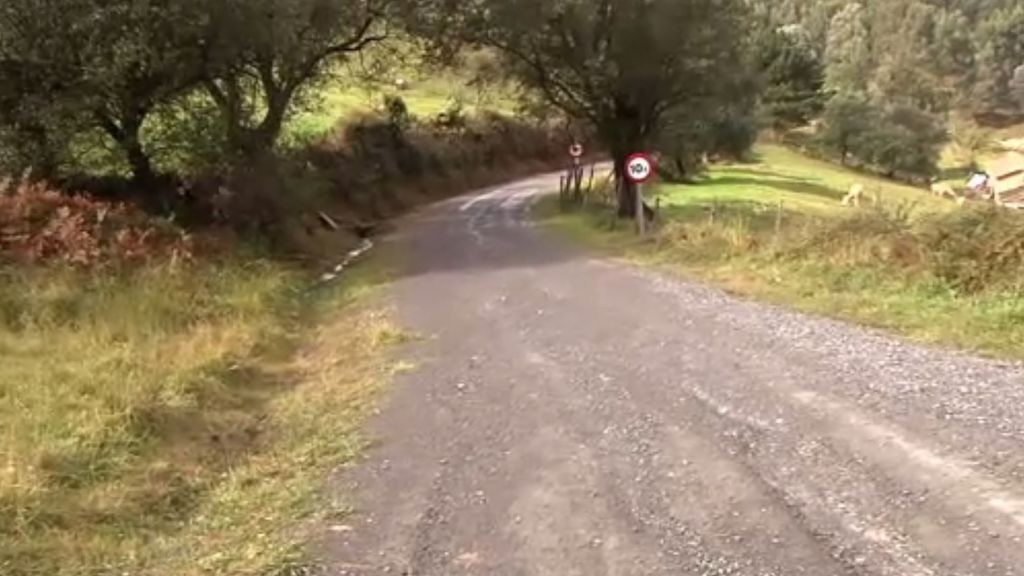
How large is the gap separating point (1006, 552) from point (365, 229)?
94.6ft

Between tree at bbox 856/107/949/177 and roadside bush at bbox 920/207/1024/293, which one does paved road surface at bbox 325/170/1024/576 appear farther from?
tree at bbox 856/107/949/177

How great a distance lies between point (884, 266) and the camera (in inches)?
591

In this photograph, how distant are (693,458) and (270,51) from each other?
1830 cm

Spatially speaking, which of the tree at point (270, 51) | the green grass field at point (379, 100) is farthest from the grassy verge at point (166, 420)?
the green grass field at point (379, 100)

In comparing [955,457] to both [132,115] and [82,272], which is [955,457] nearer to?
[82,272]

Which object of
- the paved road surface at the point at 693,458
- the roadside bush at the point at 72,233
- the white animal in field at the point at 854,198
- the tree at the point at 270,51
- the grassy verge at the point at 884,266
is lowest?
the white animal in field at the point at 854,198

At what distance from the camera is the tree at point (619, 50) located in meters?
28.3

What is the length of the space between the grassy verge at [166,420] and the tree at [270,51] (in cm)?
718

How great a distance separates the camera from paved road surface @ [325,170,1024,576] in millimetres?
5672

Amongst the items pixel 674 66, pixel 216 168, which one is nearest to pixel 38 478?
pixel 216 168

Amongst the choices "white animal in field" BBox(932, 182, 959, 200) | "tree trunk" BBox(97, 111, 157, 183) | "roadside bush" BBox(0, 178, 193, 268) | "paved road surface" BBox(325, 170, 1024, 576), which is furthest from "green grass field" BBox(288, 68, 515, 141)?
"paved road surface" BBox(325, 170, 1024, 576)

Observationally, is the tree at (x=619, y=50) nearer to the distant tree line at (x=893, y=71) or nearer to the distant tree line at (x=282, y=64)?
the distant tree line at (x=282, y=64)

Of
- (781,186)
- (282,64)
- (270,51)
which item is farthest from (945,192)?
(270,51)

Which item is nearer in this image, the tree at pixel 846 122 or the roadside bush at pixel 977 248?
the roadside bush at pixel 977 248
